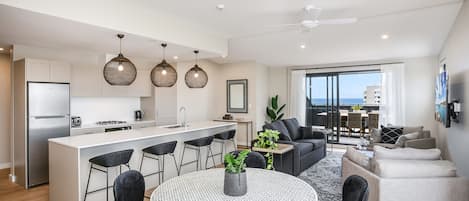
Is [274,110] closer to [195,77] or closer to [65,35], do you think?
[195,77]

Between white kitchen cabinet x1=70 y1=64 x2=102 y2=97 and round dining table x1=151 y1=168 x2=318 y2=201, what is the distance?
13.1 feet

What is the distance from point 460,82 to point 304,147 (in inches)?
103

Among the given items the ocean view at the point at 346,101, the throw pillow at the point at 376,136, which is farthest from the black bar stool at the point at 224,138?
the ocean view at the point at 346,101

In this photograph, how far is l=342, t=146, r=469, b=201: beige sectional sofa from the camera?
2.68 metres

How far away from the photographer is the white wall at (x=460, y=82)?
3416mm

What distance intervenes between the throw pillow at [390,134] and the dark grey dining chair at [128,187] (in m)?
5.45

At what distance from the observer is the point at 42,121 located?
443 centimetres

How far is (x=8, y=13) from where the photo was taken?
273 cm

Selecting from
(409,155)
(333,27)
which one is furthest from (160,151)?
(333,27)

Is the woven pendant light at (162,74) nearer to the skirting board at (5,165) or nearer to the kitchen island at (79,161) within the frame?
the kitchen island at (79,161)

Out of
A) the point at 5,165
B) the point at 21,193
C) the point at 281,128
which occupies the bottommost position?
the point at 21,193

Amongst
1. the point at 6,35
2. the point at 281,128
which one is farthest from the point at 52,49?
the point at 281,128

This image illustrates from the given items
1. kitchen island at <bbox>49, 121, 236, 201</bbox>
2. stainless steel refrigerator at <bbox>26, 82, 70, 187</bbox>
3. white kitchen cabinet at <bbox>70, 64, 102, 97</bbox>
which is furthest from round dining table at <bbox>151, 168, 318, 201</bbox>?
white kitchen cabinet at <bbox>70, 64, 102, 97</bbox>

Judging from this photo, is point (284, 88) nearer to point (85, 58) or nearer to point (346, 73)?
point (346, 73)
